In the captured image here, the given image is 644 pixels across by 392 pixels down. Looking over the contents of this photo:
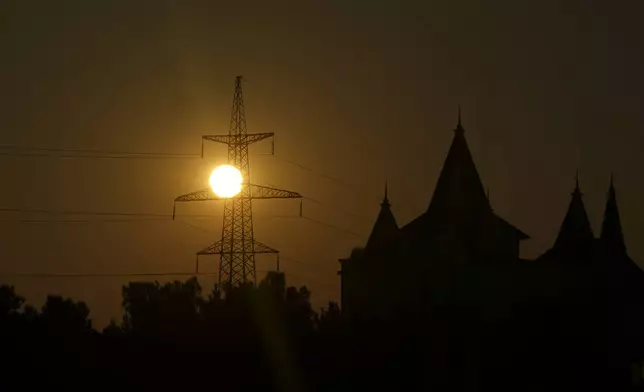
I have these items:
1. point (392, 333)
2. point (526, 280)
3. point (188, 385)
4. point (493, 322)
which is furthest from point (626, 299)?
point (188, 385)

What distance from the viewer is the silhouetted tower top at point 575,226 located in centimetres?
8338

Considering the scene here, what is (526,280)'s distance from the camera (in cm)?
7600

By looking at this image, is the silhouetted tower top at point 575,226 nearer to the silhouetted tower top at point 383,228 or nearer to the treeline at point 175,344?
the silhouetted tower top at point 383,228

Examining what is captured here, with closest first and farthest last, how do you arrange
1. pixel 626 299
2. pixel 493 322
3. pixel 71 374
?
pixel 71 374 < pixel 493 322 < pixel 626 299

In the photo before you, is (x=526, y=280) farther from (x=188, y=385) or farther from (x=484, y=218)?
(x=188, y=385)

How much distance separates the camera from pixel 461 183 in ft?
254

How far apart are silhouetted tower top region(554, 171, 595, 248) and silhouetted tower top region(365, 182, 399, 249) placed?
944cm

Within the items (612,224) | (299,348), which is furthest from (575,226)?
(299,348)

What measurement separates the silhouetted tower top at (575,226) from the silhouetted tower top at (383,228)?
944 centimetres

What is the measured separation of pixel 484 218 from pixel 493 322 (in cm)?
1246

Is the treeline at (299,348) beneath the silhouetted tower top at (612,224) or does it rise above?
beneath

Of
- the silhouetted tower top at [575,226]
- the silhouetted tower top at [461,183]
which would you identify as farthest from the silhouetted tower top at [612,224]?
the silhouetted tower top at [461,183]

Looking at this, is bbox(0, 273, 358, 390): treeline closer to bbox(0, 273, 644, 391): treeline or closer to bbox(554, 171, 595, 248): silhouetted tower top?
bbox(0, 273, 644, 391): treeline

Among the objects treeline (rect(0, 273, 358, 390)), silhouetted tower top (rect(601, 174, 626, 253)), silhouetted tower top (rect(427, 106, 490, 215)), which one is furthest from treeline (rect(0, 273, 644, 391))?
silhouetted tower top (rect(601, 174, 626, 253))
